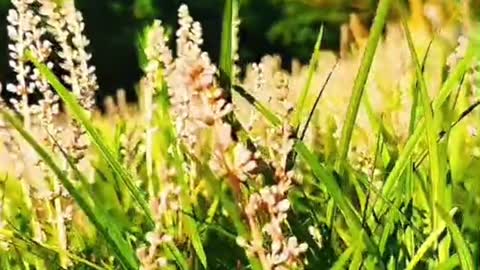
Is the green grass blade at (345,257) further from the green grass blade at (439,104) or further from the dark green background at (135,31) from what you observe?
the dark green background at (135,31)

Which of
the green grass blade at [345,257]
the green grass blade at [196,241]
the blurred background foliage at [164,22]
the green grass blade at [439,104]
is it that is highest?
the blurred background foliage at [164,22]

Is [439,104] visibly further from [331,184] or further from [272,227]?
[272,227]

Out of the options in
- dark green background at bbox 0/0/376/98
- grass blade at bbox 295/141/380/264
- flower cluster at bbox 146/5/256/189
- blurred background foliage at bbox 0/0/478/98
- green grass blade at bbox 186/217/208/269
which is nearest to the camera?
flower cluster at bbox 146/5/256/189

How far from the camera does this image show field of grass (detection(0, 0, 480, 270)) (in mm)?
1079

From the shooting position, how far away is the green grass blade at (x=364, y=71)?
1.09 metres

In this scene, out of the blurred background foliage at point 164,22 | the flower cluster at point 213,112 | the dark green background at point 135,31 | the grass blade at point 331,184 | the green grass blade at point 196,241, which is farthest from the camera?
the dark green background at point 135,31

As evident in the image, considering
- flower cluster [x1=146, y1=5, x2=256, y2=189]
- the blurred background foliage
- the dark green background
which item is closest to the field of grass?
flower cluster [x1=146, y1=5, x2=256, y2=189]

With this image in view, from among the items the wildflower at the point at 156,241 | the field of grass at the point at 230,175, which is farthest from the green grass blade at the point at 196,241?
the wildflower at the point at 156,241

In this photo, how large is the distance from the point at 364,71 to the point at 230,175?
0.64ft

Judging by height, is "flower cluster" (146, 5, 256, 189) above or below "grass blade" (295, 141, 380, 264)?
above

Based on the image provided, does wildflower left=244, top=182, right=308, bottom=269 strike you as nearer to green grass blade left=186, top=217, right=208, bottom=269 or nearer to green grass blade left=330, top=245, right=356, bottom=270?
green grass blade left=330, top=245, right=356, bottom=270

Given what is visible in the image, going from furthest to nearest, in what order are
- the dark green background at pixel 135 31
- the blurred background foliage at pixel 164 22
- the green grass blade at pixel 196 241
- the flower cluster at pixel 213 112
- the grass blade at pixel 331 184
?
the dark green background at pixel 135 31 → the blurred background foliage at pixel 164 22 → the green grass blade at pixel 196 241 → the grass blade at pixel 331 184 → the flower cluster at pixel 213 112

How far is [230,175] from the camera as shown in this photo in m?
1.05

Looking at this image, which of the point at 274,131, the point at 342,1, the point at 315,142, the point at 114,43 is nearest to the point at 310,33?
the point at 342,1
